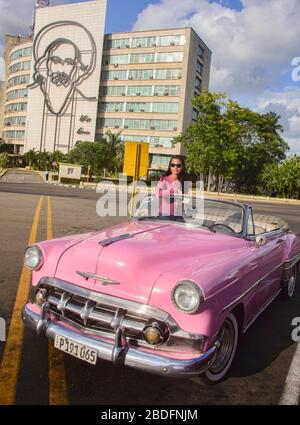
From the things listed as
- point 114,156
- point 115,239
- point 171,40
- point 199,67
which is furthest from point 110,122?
point 115,239

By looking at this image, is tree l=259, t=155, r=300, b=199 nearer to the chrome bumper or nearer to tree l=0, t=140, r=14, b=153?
the chrome bumper

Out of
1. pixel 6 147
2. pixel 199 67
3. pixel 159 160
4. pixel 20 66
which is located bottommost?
pixel 159 160

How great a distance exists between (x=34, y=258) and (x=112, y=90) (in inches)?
3109

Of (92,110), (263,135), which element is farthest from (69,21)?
(263,135)

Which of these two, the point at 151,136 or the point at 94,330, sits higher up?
the point at 151,136

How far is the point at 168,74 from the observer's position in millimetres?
72438

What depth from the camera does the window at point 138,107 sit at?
73844mm

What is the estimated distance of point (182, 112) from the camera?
70.6 m

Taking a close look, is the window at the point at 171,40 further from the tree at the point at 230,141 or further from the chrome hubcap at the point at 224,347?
the chrome hubcap at the point at 224,347

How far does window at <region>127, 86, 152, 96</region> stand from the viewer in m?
74.2

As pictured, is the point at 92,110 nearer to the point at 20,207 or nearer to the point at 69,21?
the point at 69,21

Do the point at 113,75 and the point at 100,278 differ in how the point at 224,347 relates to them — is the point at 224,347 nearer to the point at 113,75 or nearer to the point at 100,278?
the point at 100,278
